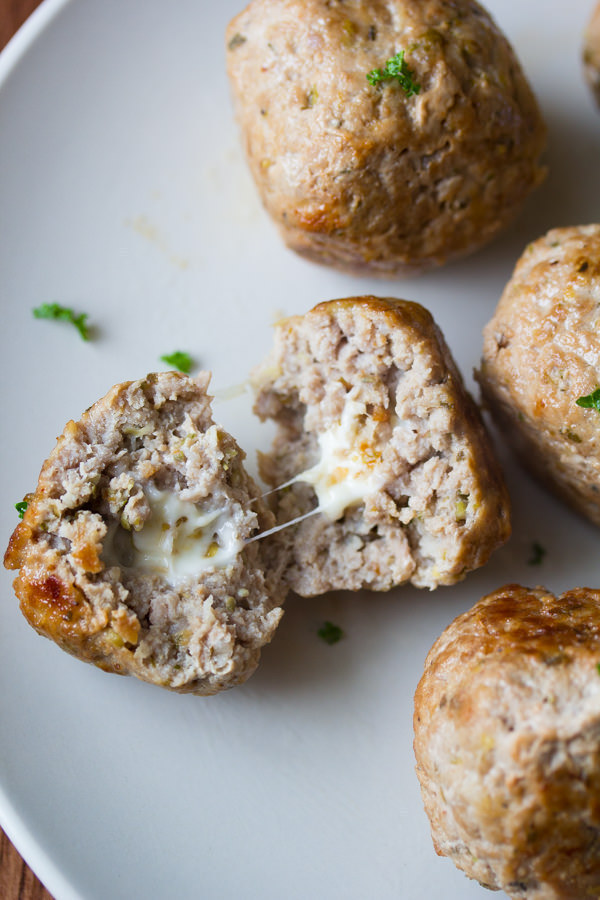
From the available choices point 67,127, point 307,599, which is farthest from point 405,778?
point 67,127

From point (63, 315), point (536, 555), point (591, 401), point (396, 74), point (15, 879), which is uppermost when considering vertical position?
point (396, 74)

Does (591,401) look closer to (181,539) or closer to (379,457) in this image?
(379,457)

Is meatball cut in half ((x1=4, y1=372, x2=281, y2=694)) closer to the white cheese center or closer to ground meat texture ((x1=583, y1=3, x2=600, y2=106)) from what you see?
the white cheese center

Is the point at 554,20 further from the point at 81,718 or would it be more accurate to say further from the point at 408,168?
the point at 81,718

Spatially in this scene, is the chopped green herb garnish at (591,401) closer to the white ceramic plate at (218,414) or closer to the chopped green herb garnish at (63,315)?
the white ceramic plate at (218,414)

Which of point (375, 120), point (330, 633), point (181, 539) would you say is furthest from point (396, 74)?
point (330, 633)

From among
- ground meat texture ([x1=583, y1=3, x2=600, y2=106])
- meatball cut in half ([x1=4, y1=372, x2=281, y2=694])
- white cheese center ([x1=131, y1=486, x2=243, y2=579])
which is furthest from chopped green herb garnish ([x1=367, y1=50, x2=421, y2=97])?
white cheese center ([x1=131, y1=486, x2=243, y2=579])
